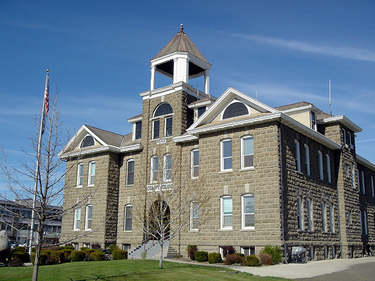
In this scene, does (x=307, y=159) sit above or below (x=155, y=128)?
below

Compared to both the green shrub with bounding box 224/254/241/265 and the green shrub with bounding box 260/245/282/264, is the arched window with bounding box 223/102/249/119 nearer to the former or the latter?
the green shrub with bounding box 260/245/282/264

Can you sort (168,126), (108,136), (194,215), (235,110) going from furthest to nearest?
(108,136), (168,126), (194,215), (235,110)

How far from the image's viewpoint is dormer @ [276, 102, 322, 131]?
30344mm

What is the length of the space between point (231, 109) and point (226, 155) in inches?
125

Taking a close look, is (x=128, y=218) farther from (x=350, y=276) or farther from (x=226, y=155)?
(x=350, y=276)

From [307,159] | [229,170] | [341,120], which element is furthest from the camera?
[341,120]

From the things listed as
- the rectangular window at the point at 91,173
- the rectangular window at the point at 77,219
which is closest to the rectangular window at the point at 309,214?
the rectangular window at the point at 91,173

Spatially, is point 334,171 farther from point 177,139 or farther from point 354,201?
point 177,139

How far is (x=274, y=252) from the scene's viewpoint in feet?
74.8

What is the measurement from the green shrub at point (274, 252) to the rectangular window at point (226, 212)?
3254mm

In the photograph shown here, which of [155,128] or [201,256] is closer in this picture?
[201,256]

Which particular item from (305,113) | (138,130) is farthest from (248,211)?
(138,130)

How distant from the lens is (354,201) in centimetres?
3319

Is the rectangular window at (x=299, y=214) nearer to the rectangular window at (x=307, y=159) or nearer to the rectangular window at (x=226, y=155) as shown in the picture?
the rectangular window at (x=307, y=159)
